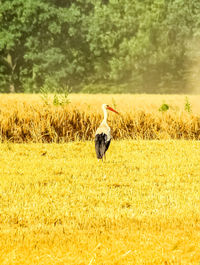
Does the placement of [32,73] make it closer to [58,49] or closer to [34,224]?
[58,49]

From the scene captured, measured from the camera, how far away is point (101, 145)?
10.7 m

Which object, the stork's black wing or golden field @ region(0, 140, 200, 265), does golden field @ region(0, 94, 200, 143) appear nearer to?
golden field @ region(0, 140, 200, 265)

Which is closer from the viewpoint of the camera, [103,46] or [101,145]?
[101,145]

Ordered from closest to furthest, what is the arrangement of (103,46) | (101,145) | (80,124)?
1. (101,145)
2. (80,124)
3. (103,46)

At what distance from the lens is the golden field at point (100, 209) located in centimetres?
521

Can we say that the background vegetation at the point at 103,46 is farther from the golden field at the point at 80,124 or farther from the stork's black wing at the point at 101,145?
the stork's black wing at the point at 101,145

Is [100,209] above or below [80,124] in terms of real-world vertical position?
below

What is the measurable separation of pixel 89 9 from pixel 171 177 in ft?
146

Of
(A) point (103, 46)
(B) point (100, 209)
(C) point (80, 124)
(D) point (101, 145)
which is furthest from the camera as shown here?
(A) point (103, 46)

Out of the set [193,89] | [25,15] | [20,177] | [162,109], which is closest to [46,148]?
[20,177]

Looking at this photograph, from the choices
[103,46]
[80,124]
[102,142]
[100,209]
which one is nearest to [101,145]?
[102,142]

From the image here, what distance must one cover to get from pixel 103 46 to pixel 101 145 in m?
37.0

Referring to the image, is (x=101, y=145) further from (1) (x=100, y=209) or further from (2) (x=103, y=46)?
(2) (x=103, y=46)

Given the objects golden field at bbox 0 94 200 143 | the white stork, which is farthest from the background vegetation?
the white stork
